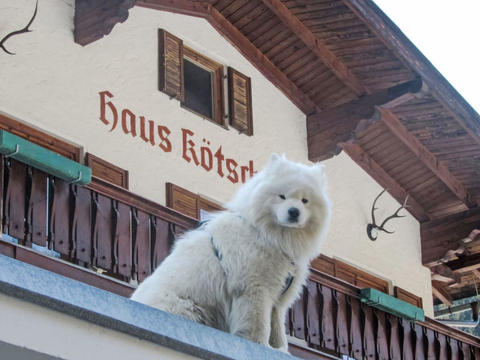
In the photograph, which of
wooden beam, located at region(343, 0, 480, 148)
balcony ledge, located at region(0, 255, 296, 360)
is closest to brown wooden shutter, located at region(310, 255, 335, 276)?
wooden beam, located at region(343, 0, 480, 148)

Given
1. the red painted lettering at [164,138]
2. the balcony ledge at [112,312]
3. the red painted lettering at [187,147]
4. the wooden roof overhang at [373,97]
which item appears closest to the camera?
the balcony ledge at [112,312]

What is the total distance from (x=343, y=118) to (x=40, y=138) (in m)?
4.90

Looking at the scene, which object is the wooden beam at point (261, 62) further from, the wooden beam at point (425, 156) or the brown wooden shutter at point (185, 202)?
the brown wooden shutter at point (185, 202)

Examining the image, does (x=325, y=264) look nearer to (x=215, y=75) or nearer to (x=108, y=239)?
(x=215, y=75)

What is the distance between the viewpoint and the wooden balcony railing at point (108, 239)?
438 inches

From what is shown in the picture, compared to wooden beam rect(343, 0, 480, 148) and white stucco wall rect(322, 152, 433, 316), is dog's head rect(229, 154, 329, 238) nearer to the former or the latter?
wooden beam rect(343, 0, 480, 148)

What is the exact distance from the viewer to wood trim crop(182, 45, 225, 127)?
601 inches

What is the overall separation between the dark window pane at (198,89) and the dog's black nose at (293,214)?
22.1 ft

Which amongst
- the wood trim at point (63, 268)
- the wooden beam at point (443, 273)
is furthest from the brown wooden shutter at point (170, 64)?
the wooden beam at point (443, 273)

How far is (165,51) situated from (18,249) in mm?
4185

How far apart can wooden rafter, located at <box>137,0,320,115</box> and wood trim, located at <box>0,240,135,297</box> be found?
4.14m

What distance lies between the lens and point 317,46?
51.6 feet

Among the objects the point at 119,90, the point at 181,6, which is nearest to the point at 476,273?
the point at 181,6

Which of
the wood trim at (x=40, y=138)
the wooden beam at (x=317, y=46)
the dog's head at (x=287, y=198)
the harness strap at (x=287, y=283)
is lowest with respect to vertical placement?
the harness strap at (x=287, y=283)
